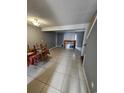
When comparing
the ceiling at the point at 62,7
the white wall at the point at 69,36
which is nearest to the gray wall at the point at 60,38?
the white wall at the point at 69,36

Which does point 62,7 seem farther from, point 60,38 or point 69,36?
point 60,38

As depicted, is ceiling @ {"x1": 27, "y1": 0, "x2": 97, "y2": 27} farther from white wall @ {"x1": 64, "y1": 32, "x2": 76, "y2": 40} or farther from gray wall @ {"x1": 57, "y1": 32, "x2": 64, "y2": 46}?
gray wall @ {"x1": 57, "y1": 32, "x2": 64, "y2": 46}

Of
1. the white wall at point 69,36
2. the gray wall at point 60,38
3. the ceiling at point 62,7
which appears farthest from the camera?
the gray wall at point 60,38

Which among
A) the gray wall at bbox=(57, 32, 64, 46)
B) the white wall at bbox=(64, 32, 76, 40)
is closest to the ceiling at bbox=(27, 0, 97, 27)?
the white wall at bbox=(64, 32, 76, 40)

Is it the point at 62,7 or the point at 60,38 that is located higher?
the point at 62,7

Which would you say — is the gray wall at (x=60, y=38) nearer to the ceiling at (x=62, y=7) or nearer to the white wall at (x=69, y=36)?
the white wall at (x=69, y=36)

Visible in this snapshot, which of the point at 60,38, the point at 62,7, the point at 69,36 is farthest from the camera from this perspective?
the point at 60,38

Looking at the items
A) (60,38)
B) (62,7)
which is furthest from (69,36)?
(62,7)
